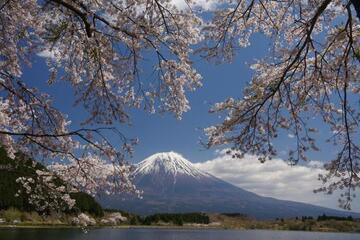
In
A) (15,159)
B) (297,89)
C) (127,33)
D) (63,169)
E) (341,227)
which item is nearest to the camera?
(127,33)

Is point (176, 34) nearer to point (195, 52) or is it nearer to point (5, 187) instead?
point (195, 52)

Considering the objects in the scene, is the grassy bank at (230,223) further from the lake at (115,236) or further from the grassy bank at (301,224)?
the lake at (115,236)

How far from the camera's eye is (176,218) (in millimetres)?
152500

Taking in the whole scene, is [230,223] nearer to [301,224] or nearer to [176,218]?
[301,224]

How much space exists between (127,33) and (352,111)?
368 centimetres

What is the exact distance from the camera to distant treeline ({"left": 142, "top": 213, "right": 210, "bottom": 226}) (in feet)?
476

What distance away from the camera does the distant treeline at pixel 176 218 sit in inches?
5713

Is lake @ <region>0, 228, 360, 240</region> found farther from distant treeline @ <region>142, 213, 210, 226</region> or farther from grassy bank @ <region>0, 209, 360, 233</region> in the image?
distant treeline @ <region>142, 213, 210, 226</region>

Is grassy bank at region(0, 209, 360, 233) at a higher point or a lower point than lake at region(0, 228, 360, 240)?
higher

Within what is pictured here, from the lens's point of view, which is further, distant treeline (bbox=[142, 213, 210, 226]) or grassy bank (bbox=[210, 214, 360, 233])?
distant treeline (bbox=[142, 213, 210, 226])

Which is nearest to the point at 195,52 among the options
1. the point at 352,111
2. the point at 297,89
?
the point at 297,89

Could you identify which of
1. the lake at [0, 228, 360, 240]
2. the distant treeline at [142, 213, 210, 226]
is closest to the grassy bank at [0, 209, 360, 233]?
the distant treeline at [142, 213, 210, 226]

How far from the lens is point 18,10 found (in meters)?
7.11

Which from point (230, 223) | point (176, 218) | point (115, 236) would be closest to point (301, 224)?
point (230, 223)
